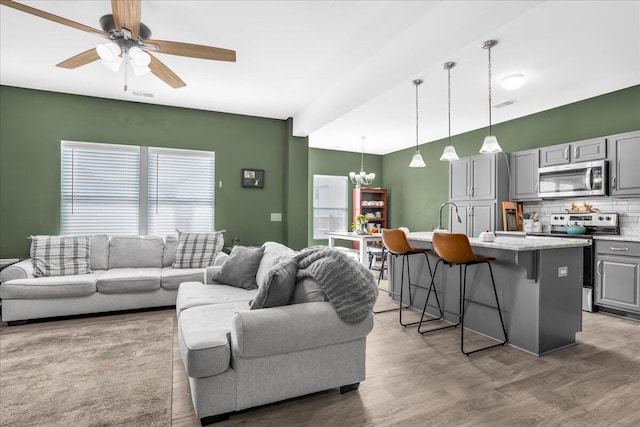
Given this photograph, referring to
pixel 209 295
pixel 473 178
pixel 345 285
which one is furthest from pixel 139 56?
pixel 473 178

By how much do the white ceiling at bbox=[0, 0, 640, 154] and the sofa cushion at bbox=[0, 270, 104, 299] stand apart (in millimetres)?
2295

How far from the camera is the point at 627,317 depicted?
3.82 metres

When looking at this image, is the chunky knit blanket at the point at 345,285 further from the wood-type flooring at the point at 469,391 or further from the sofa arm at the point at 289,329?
the wood-type flooring at the point at 469,391

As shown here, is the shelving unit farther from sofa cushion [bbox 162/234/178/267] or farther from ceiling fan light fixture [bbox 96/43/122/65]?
ceiling fan light fixture [bbox 96/43/122/65]

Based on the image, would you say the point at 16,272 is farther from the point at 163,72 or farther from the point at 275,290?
the point at 275,290

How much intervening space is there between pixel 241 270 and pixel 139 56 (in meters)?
2.01

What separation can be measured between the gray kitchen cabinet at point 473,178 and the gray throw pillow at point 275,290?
4.17m

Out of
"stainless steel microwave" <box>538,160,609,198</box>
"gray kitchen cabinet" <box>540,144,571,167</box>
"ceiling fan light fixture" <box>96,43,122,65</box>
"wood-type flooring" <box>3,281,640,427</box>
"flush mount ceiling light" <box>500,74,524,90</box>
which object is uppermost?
"flush mount ceiling light" <box>500,74,524,90</box>

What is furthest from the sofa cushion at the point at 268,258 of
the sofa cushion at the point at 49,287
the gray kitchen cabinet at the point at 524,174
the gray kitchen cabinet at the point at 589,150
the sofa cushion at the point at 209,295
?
the gray kitchen cabinet at the point at 589,150

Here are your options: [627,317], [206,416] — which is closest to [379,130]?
[627,317]

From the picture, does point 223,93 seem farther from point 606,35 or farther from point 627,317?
point 627,317

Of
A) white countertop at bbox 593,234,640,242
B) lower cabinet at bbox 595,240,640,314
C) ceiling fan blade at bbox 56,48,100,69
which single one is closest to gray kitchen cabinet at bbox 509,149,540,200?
white countertop at bbox 593,234,640,242

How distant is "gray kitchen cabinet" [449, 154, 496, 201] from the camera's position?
5.20 metres

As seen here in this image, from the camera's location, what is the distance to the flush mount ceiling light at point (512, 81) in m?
3.71
